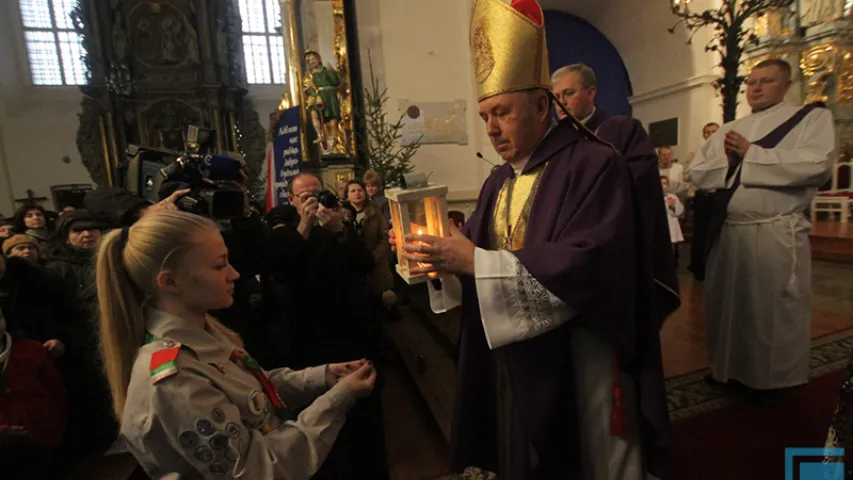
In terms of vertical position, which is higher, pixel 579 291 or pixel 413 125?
pixel 413 125

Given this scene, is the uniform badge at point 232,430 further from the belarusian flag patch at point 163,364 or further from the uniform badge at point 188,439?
the belarusian flag patch at point 163,364

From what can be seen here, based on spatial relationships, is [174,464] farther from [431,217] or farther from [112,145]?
[112,145]

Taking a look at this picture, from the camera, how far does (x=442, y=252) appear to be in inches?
46.9

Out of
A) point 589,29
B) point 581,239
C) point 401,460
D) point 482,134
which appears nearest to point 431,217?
point 581,239

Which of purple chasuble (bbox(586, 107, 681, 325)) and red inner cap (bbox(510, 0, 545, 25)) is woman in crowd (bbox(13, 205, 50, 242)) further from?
Answer: purple chasuble (bbox(586, 107, 681, 325))

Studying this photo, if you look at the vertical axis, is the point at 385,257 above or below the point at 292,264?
below

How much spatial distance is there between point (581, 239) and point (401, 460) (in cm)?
189

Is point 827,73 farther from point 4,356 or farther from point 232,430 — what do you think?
point 4,356

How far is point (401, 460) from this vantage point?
244cm

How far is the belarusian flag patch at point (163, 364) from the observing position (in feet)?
3.01

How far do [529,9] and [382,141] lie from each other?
171 inches

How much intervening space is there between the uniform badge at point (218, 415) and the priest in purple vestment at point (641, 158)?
3.94 ft

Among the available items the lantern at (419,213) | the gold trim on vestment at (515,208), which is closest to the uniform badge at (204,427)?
the lantern at (419,213)

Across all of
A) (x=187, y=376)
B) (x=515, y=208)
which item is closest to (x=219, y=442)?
(x=187, y=376)
